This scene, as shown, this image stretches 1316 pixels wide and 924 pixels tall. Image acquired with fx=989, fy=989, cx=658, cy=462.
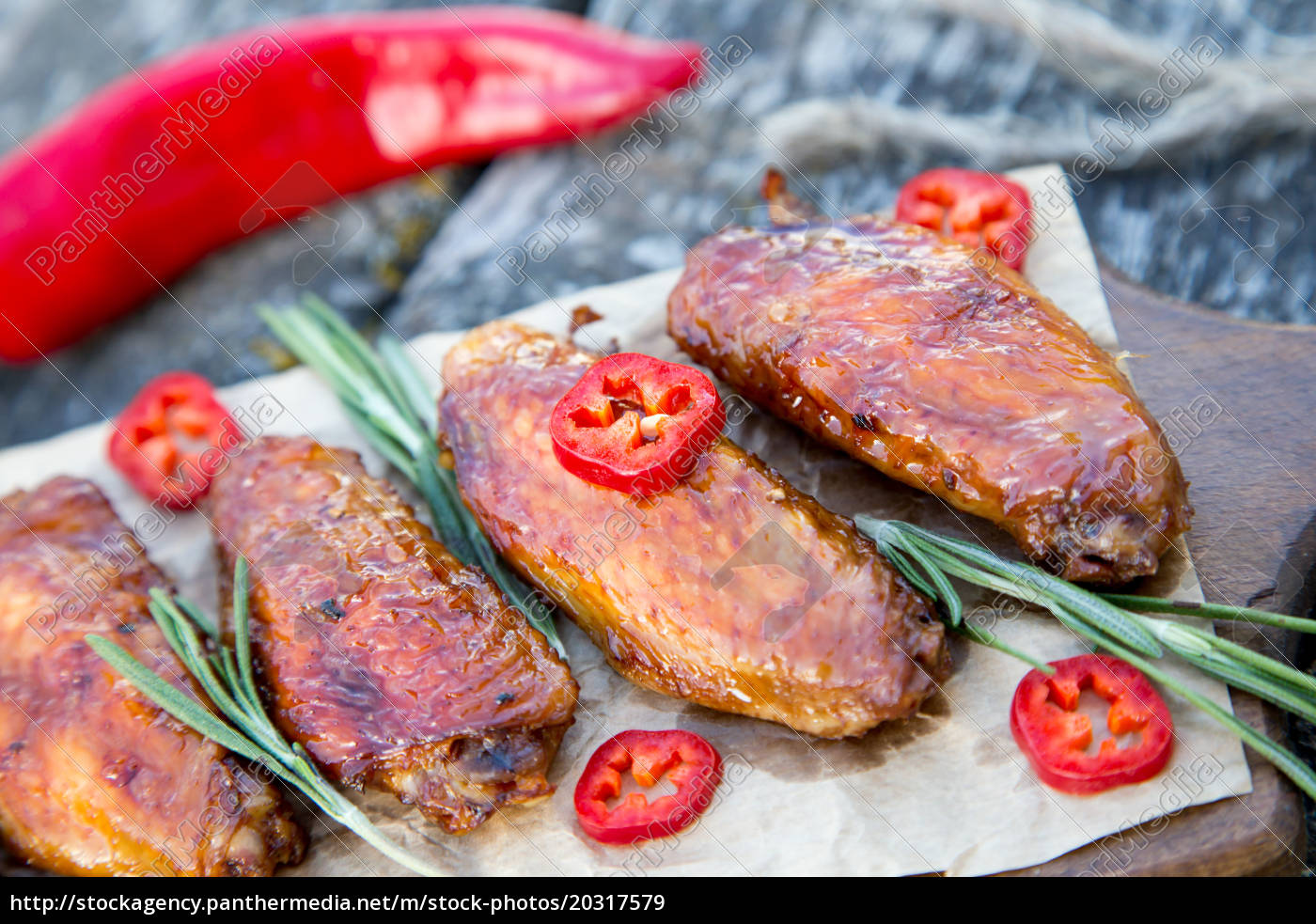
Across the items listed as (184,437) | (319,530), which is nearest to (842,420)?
(319,530)

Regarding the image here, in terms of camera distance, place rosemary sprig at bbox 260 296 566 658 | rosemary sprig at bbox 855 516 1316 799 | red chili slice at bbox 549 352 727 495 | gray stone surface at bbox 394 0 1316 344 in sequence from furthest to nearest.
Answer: gray stone surface at bbox 394 0 1316 344, rosemary sprig at bbox 260 296 566 658, red chili slice at bbox 549 352 727 495, rosemary sprig at bbox 855 516 1316 799

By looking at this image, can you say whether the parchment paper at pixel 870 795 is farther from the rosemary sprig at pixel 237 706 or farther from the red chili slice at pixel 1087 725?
the rosemary sprig at pixel 237 706

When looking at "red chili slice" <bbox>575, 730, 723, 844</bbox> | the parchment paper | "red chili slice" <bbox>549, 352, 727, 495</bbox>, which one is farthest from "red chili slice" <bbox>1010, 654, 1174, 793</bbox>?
"red chili slice" <bbox>549, 352, 727, 495</bbox>

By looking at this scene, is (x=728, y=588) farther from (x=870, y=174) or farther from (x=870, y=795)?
(x=870, y=174)

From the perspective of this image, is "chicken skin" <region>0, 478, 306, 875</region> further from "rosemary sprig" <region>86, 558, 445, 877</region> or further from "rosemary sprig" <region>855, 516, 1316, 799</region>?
"rosemary sprig" <region>855, 516, 1316, 799</region>

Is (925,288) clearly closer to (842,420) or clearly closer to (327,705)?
(842,420)

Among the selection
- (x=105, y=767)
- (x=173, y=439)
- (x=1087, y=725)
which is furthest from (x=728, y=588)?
(x=173, y=439)
